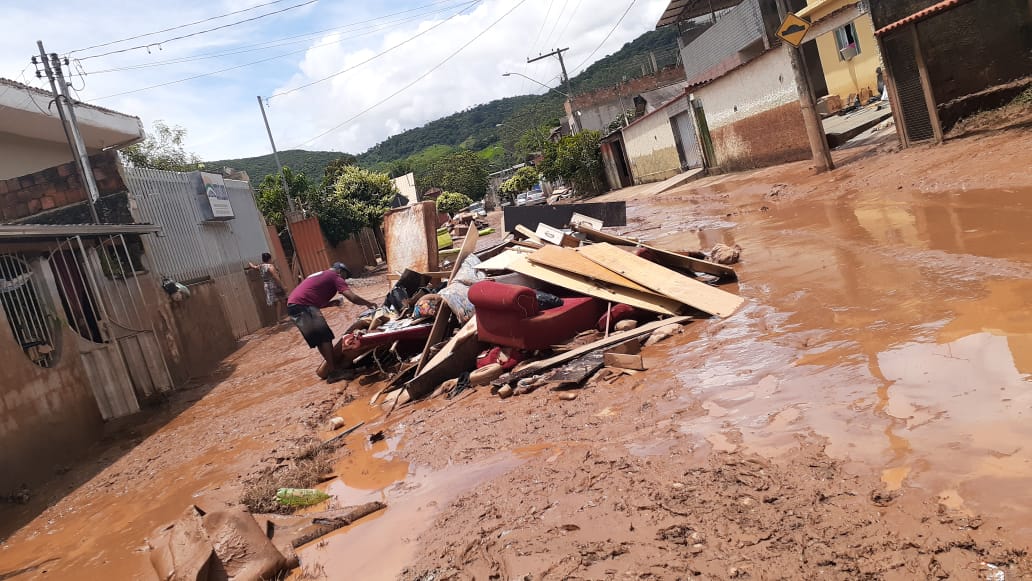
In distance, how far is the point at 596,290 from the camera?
6.71 meters

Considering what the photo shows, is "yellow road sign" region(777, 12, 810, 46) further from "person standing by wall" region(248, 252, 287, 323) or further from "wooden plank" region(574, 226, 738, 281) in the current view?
"person standing by wall" region(248, 252, 287, 323)

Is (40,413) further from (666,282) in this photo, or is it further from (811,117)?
(811,117)

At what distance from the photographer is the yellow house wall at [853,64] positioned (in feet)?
66.5

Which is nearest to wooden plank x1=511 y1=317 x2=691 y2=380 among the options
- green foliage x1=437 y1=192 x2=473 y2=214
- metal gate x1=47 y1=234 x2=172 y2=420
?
metal gate x1=47 y1=234 x2=172 y2=420

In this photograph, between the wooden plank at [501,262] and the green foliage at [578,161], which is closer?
the wooden plank at [501,262]

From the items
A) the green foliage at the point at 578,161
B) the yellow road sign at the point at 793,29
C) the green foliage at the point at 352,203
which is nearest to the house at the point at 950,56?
the yellow road sign at the point at 793,29

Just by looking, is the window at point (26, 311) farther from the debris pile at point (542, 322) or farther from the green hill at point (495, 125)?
the green hill at point (495, 125)

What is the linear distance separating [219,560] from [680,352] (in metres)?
3.59

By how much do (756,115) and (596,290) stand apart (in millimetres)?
14308

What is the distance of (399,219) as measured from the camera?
11.7 meters

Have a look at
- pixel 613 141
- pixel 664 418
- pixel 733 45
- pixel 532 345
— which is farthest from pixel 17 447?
pixel 613 141

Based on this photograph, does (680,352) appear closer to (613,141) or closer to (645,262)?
(645,262)

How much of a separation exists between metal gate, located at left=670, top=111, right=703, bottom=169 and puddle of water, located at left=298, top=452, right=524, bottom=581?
837 inches

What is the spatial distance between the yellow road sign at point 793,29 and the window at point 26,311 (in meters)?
12.6
